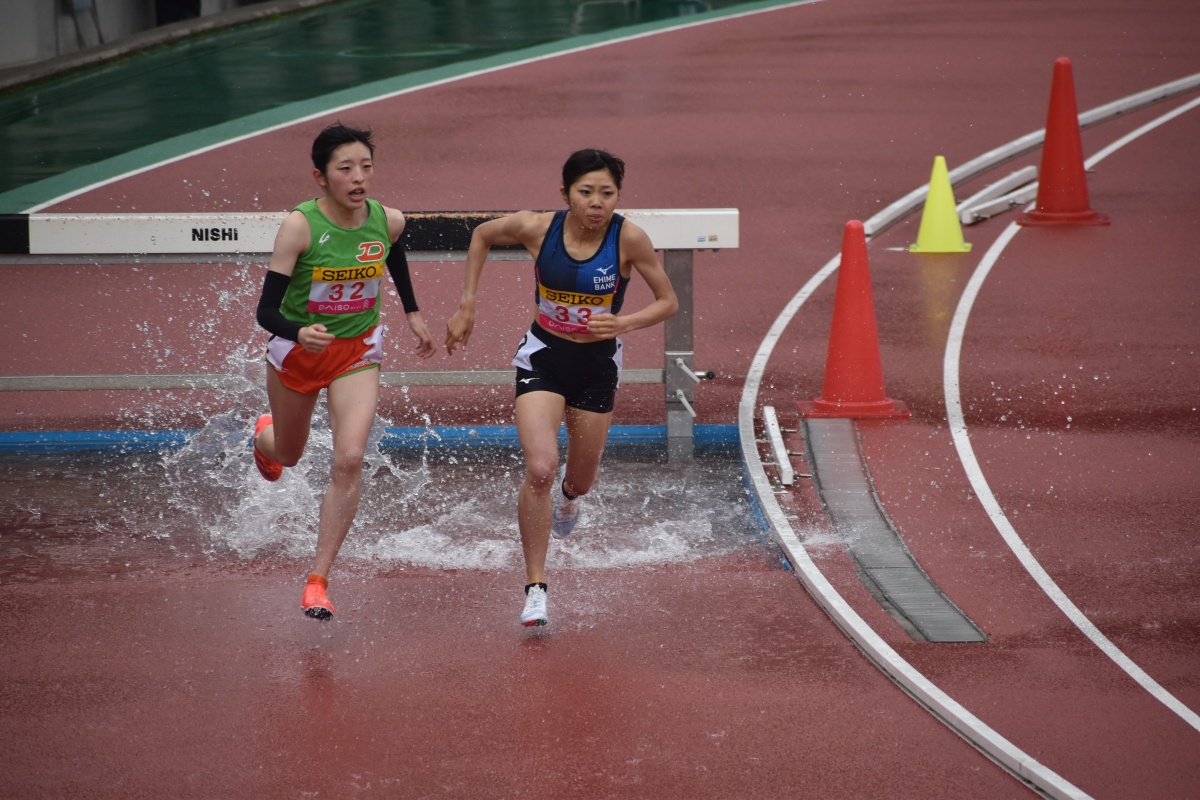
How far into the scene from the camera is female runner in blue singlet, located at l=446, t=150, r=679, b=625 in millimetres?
6023

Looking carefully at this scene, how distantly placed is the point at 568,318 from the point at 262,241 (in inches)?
105

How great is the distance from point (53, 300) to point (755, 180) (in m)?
6.98

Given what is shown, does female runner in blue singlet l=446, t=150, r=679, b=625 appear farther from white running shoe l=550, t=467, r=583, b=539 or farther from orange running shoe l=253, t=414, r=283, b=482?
orange running shoe l=253, t=414, r=283, b=482

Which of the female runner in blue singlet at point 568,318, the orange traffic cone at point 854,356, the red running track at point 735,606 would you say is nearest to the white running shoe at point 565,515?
the red running track at point 735,606

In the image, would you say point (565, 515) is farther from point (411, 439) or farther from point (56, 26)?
point (56, 26)

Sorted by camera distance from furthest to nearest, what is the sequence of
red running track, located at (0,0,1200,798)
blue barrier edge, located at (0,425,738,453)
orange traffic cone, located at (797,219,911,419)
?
orange traffic cone, located at (797,219,911,419) → blue barrier edge, located at (0,425,738,453) → red running track, located at (0,0,1200,798)

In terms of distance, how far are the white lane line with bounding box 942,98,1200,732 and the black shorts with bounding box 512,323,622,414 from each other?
2.13 m

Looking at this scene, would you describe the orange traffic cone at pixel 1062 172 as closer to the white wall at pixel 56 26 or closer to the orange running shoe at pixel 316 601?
the orange running shoe at pixel 316 601

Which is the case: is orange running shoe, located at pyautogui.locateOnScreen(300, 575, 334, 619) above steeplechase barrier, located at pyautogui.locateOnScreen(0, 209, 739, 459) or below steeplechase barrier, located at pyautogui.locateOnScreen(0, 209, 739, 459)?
below

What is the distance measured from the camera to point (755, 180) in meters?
15.4

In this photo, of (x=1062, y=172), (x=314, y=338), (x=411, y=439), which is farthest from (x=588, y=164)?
(x=1062, y=172)

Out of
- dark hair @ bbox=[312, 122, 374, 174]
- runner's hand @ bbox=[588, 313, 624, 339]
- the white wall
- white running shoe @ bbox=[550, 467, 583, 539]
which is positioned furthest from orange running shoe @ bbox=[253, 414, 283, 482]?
the white wall

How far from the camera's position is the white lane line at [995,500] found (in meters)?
5.66

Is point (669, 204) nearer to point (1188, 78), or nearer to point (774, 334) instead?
point (774, 334)
